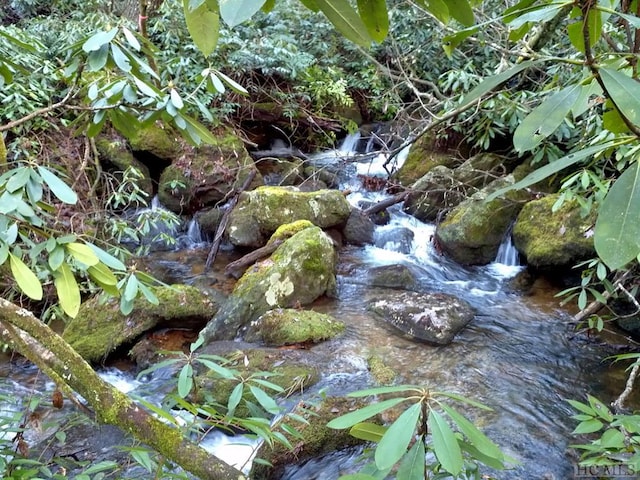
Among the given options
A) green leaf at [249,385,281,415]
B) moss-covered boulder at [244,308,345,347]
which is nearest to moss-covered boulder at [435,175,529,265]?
moss-covered boulder at [244,308,345,347]

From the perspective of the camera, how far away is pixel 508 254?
638cm

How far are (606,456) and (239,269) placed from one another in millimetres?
4753

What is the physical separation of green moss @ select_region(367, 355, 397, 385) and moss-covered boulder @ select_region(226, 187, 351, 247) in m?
2.87

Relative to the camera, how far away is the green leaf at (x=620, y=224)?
591 mm

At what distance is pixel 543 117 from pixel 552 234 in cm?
561

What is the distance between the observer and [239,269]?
227 inches

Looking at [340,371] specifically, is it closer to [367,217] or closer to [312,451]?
[312,451]

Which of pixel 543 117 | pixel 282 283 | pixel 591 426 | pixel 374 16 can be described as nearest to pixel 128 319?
pixel 282 283

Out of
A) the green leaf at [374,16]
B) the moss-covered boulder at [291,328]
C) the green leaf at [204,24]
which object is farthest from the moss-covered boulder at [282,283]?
the green leaf at [374,16]

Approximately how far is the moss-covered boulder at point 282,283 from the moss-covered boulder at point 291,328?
24 cm

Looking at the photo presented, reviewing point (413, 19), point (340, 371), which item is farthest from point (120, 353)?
point (413, 19)

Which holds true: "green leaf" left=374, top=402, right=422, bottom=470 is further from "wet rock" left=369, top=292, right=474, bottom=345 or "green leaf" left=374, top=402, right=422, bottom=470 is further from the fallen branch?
the fallen branch

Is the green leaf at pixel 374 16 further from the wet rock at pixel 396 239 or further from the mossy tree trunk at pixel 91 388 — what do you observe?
the wet rock at pixel 396 239

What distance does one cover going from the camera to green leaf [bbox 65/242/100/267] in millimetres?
967
